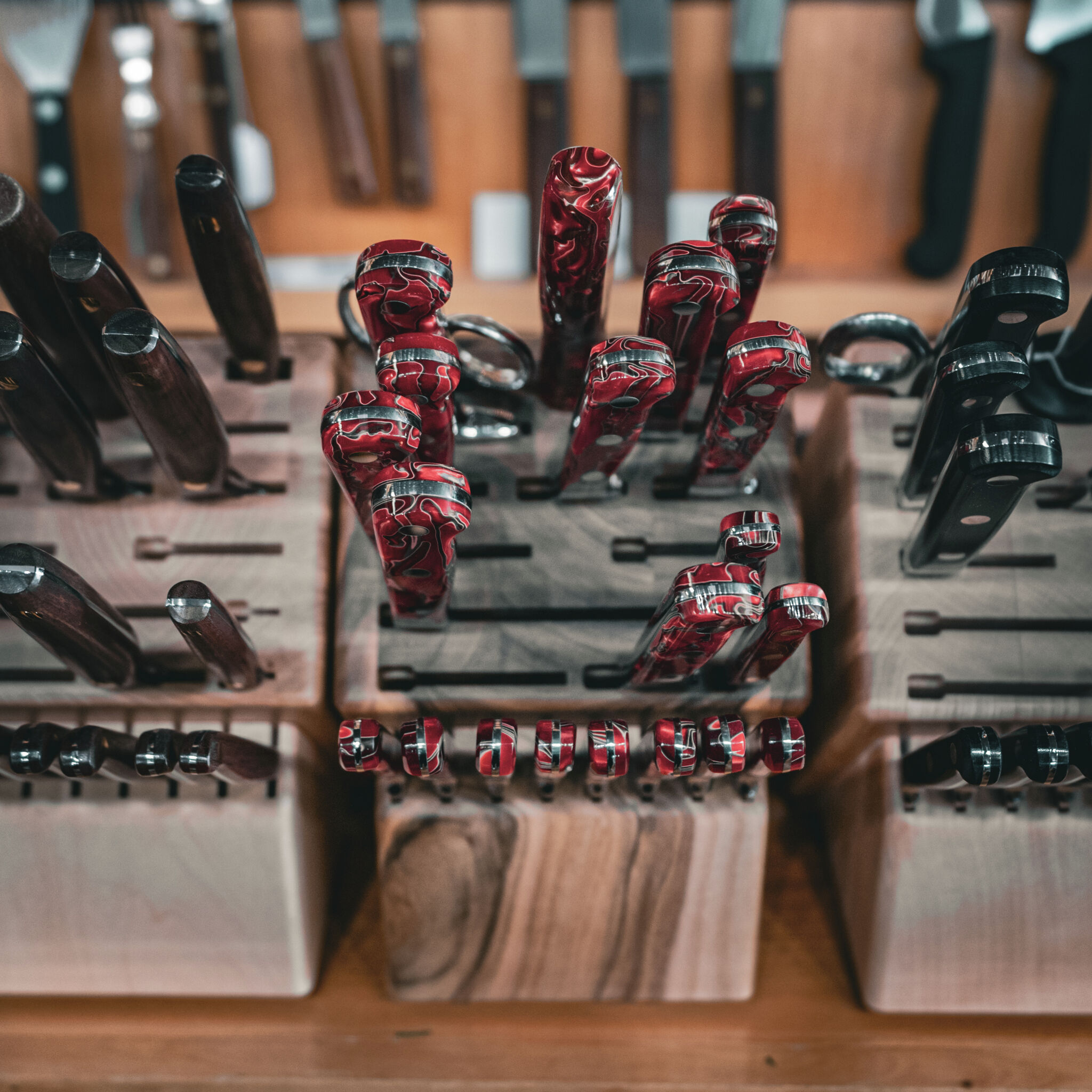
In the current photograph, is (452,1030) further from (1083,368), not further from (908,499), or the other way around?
(1083,368)

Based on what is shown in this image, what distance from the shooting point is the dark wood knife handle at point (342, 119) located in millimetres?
724

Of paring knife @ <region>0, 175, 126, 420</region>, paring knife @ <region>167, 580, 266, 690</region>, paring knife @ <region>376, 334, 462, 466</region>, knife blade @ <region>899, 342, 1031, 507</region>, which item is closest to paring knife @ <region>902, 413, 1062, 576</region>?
knife blade @ <region>899, 342, 1031, 507</region>

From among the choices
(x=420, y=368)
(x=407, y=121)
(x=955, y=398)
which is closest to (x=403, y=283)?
(x=420, y=368)

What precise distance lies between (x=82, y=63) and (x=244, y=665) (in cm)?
60

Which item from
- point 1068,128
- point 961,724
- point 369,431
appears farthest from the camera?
point 1068,128

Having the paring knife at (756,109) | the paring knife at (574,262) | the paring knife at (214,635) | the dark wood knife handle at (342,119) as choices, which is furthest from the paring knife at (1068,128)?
the paring knife at (214,635)

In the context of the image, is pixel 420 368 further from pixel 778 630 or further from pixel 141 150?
pixel 141 150

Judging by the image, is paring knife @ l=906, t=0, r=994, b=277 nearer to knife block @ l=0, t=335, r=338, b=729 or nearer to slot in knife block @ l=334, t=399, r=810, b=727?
slot in knife block @ l=334, t=399, r=810, b=727

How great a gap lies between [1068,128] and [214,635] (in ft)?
2.43

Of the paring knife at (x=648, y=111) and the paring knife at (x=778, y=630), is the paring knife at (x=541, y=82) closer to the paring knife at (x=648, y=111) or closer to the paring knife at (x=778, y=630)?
the paring knife at (x=648, y=111)

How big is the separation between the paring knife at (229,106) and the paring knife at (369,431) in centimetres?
45

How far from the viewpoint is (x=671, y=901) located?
51cm

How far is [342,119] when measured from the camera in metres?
0.73

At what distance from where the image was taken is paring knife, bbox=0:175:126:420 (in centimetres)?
43
